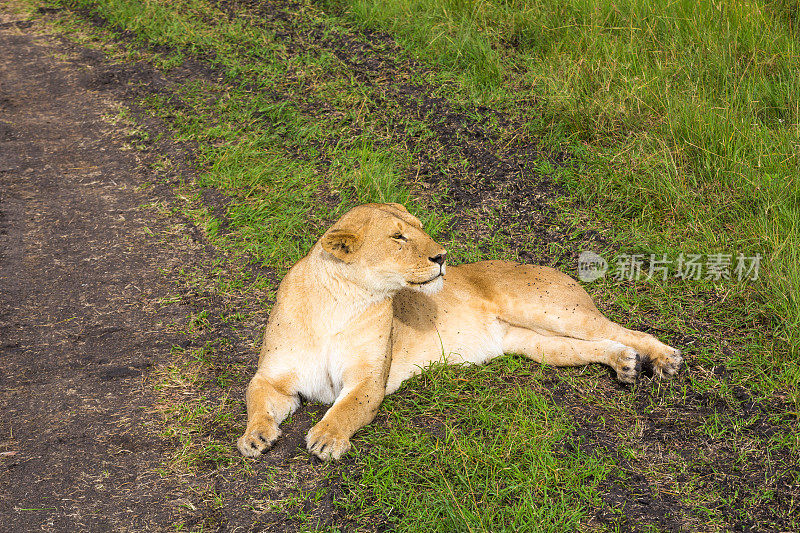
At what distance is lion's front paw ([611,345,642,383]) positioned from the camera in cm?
417

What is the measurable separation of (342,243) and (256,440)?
0.97 m

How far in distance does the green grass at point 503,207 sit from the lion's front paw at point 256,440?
63 millimetres

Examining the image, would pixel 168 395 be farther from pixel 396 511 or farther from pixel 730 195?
pixel 730 195

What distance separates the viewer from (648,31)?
6441 millimetres

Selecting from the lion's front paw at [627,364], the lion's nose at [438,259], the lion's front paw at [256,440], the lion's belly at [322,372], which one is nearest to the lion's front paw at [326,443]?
the lion's front paw at [256,440]

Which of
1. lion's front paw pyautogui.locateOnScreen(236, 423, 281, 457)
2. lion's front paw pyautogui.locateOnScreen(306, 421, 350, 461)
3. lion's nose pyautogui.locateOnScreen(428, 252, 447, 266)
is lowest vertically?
lion's front paw pyautogui.locateOnScreen(236, 423, 281, 457)

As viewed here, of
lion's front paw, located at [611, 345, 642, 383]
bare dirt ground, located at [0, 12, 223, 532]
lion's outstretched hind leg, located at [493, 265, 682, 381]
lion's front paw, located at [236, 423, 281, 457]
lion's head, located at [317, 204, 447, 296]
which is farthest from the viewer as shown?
lion's outstretched hind leg, located at [493, 265, 682, 381]

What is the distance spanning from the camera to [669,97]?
5.84 m

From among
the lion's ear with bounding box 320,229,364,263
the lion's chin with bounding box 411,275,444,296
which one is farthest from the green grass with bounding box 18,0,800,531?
the lion's ear with bounding box 320,229,364,263

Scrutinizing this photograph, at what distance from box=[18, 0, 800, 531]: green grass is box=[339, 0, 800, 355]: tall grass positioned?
0.06 feet

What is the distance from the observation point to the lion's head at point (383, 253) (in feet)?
12.2

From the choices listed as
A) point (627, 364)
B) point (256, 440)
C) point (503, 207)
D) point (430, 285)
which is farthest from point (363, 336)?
point (503, 207)

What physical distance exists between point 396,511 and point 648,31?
183 inches

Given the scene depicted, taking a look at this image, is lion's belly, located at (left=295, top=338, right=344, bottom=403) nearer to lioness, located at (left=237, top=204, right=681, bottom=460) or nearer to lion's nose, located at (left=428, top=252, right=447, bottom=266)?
lioness, located at (left=237, top=204, right=681, bottom=460)
